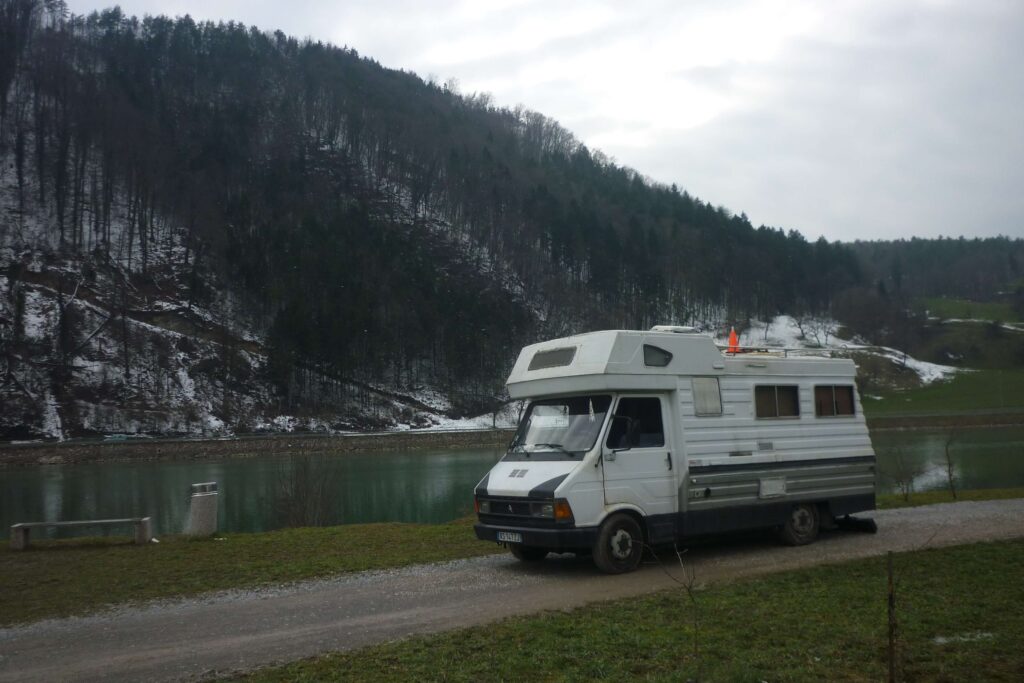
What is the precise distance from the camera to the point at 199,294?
299 ft

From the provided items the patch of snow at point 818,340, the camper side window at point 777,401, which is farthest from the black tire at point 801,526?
the patch of snow at point 818,340

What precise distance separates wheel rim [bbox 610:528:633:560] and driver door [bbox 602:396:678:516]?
1.38ft

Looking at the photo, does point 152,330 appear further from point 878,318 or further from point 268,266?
point 878,318

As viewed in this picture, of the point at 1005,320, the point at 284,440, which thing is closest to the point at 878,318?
the point at 1005,320

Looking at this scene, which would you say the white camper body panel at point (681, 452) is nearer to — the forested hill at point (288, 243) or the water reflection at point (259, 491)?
the water reflection at point (259, 491)

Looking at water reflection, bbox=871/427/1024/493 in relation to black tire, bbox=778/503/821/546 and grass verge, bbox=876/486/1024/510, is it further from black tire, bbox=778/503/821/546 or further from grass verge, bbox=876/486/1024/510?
black tire, bbox=778/503/821/546

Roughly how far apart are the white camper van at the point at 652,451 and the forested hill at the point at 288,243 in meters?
65.2

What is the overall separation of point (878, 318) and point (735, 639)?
429ft

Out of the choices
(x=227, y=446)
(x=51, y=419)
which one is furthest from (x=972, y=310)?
(x=51, y=419)

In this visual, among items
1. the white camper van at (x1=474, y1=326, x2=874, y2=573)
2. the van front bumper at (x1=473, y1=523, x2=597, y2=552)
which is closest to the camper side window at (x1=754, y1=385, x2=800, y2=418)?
the white camper van at (x1=474, y1=326, x2=874, y2=573)

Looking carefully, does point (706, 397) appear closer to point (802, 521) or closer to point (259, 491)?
point (802, 521)

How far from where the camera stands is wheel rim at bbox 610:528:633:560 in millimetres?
10789

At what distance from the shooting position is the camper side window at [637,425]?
11.1 m

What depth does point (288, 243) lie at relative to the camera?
103500 millimetres
